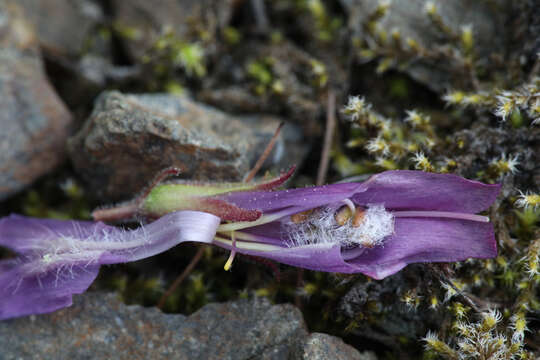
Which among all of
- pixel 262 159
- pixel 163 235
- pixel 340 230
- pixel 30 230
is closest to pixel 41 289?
pixel 30 230

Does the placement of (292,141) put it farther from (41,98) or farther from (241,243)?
(41,98)

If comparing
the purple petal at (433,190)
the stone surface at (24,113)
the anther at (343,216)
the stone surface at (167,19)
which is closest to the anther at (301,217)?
the anther at (343,216)

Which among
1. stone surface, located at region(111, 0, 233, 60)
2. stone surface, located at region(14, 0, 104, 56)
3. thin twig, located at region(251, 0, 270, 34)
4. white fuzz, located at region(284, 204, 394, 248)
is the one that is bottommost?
white fuzz, located at region(284, 204, 394, 248)

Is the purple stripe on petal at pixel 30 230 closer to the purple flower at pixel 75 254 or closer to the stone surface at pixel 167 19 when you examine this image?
the purple flower at pixel 75 254

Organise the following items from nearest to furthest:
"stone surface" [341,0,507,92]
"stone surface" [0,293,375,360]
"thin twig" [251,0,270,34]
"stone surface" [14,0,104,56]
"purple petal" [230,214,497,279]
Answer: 1. "purple petal" [230,214,497,279]
2. "stone surface" [0,293,375,360]
3. "stone surface" [341,0,507,92]
4. "stone surface" [14,0,104,56]
5. "thin twig" [251,0,270,34]

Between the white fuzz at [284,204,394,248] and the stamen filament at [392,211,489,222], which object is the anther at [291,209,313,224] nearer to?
the white fuzz at [284,204,394,248]

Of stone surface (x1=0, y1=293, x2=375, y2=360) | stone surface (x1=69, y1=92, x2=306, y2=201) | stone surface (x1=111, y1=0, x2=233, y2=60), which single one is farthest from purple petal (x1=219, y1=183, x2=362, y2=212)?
stone surface (x1=111, y1=0, x2=233, y2=60)

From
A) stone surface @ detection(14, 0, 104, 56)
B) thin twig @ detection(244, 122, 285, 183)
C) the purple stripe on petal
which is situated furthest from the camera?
stone surface @ detection(14, 0, 104, 56)
